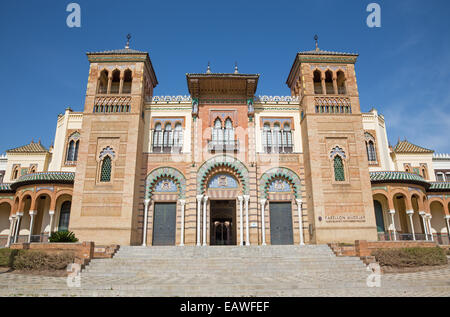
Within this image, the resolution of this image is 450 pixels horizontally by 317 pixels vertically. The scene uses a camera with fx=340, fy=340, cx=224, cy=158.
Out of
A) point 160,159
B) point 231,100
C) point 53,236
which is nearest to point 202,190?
point 160,159

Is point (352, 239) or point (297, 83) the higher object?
point (297, 83)

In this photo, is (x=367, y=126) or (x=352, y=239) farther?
(x=367, y=126)

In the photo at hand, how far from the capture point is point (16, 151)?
971 inches

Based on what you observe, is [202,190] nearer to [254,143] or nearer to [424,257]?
[254,143]

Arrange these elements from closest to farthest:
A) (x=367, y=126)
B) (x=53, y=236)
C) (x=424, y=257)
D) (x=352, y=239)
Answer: (x=424, y=257) < (x=53, y=236) < (x=352, y=239) < (x=367, y=126)

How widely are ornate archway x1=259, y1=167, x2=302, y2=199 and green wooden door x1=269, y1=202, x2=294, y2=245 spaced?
0.82 metres

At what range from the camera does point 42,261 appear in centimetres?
1258

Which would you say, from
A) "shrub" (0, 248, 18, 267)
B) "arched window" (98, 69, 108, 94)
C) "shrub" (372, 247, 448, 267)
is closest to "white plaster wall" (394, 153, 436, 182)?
"shrub" (372, 247, 448, 267)

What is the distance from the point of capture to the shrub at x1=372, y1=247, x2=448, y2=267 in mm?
13180

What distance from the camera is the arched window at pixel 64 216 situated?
775 inches

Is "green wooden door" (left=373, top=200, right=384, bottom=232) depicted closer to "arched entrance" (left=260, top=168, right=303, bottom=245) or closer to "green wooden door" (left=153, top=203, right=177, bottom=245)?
"arched entrance" (left=260, top=168, right=303, bottom=245)
